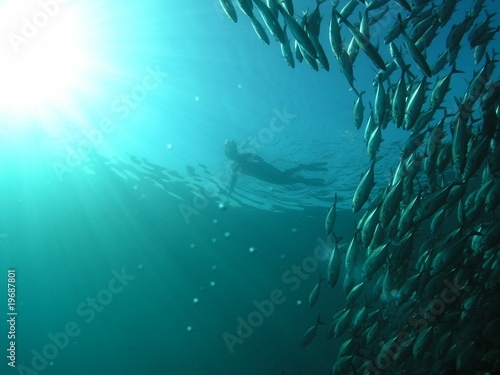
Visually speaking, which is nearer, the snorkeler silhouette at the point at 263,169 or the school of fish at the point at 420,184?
the school of fish at the point at 420,184

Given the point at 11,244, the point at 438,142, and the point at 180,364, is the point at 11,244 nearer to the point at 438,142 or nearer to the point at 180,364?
the point at 180,364

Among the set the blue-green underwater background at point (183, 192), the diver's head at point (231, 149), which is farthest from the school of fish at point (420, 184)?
the diver's head at point (231, 149)

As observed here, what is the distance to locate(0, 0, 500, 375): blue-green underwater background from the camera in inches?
408

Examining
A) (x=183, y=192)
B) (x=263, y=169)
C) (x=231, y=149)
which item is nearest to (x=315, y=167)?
(x=263, y=169)

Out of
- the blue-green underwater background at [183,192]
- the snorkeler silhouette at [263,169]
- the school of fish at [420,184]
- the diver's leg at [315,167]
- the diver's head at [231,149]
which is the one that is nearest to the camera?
the school of fish at [420,184]

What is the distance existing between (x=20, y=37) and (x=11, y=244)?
28882 mm

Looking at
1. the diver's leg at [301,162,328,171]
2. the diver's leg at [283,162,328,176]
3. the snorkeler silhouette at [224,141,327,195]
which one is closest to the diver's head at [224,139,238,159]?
the snorkeler silhouette at [224,141,327,195]

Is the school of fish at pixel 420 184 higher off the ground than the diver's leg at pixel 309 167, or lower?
lower

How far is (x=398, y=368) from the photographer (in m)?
6.25

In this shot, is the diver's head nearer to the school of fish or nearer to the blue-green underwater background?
the blue-green underwater background

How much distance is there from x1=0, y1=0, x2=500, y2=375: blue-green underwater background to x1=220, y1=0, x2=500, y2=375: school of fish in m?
4.57

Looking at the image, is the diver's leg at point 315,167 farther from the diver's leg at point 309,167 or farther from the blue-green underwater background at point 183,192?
the blue-green underwater background at point 183,192

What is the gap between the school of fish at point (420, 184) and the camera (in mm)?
3865

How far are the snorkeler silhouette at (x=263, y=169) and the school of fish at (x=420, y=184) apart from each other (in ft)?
35.6
